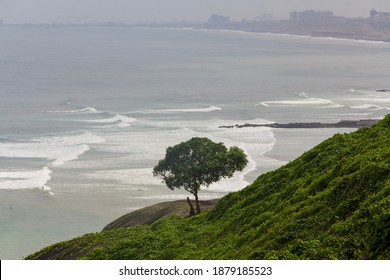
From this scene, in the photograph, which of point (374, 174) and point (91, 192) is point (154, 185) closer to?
point (91, 192)

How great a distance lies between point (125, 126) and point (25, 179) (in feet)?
91.0

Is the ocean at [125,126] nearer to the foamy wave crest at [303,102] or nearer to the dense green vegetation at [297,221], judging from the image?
the foamy wave crest at [303,102]

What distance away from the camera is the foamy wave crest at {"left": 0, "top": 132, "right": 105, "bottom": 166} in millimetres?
74500

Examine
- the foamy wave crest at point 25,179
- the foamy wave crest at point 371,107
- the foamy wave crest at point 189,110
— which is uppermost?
the foamy wave crest at point 25,179

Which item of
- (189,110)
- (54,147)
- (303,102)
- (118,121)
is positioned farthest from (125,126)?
(303,102)

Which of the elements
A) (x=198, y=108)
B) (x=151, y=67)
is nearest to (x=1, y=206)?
(x=198, y=108)

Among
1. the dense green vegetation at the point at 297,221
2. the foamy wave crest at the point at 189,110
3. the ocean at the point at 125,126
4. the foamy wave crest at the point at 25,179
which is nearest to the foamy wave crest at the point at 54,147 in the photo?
the ocean at the point at 125,126

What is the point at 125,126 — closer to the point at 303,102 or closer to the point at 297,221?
the point at 303,102

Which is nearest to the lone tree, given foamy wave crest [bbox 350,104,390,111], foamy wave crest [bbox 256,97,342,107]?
foamy wave crest [bbox 350,104,390,111]

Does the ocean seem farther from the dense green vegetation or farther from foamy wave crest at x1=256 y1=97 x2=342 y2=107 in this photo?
the dense green vegetation

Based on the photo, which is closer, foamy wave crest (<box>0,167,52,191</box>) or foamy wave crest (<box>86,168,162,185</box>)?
foamy wave crest (<box>0,167,52,191</box>)

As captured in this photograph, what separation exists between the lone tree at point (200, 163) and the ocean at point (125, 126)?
8.94 m

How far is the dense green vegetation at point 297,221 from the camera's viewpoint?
1653cm

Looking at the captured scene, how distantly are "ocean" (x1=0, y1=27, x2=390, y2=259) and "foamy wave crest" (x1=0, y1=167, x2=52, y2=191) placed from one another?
8cm
